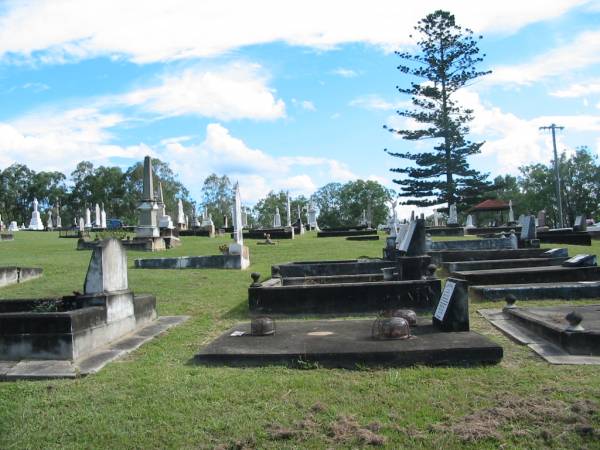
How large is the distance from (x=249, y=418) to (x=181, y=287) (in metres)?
8.10

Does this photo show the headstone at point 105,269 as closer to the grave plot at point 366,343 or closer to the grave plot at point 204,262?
the grave plot at point 366,343

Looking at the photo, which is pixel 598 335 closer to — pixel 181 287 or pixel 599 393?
pixel 599 393

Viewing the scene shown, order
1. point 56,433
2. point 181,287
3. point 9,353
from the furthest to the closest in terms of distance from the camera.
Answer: point 181,287
point 9,353
point 56,433

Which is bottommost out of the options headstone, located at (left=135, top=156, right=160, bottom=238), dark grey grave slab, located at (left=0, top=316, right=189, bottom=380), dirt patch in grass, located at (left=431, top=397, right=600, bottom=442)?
dirt patch in grass, located at (left=431, top=397, right=600, bottom=442)

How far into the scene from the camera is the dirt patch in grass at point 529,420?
3.94m

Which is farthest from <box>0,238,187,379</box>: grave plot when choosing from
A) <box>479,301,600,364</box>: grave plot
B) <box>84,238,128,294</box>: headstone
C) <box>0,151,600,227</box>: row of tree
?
<box>0,151,600,227</box>: row of tree

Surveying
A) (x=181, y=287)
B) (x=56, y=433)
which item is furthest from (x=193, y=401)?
(x=181, y=287)

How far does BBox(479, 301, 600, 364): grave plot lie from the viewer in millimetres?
5812

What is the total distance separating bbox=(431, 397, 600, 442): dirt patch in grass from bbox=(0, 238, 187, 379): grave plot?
3870 mm

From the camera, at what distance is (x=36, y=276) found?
45.9ft

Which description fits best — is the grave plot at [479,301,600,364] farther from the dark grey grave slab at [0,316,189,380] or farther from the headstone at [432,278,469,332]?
the dark grey grave slab at [0,316,189,380]

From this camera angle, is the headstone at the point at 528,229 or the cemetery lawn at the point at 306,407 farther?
the headstone at the point at 528,229

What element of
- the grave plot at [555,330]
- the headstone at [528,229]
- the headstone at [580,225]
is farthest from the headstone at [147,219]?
the headstone at [580,225]

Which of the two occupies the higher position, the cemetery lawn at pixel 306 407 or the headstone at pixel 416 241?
the headstone at pixel 416 241
